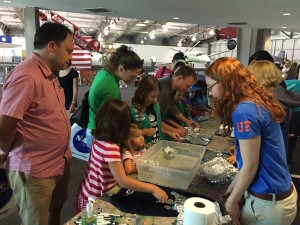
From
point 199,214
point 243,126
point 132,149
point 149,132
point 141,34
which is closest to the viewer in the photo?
point 199,214

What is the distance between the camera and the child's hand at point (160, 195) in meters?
1.18

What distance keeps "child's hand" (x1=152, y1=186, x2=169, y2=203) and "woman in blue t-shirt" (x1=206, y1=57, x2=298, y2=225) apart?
0.28 metres

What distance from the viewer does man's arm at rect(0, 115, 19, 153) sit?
121 centimetres

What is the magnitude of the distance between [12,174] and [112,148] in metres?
0.55

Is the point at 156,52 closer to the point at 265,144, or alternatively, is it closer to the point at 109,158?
the point at 109,158

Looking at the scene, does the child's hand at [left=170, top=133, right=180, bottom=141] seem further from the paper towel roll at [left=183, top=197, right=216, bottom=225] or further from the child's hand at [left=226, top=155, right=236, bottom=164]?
the paper towel roll at [left=183, top=197, right=216, bottom=225]

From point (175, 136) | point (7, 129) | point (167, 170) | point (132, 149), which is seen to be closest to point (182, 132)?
point (175, 136)

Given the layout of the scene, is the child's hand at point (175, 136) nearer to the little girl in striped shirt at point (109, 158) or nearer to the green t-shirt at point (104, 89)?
the green t-shirt at point (104, 89)

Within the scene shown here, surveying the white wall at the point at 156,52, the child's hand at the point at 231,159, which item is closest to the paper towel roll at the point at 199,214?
the child's hand at the point at 231,159

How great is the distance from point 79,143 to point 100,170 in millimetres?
2088

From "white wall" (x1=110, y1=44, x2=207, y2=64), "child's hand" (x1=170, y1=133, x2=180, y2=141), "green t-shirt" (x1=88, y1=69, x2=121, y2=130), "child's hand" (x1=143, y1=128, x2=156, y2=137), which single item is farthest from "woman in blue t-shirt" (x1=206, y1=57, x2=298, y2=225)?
"white wall" (x1=110, y1=44, x2=207, y2=64)

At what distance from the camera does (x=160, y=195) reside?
119cm

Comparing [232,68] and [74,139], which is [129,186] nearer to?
[232,68]

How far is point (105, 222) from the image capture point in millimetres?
1016
